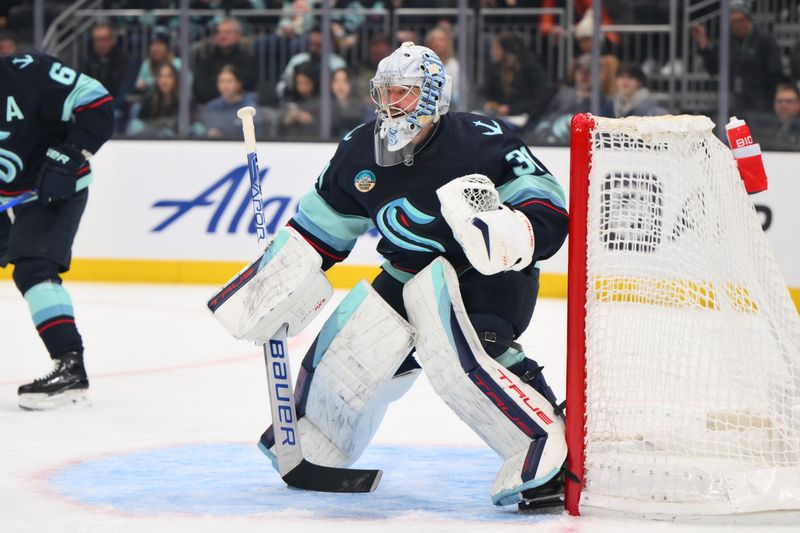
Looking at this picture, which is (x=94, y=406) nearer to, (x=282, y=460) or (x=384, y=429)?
(x=384, y=429)

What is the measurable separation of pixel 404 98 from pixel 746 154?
717 mm

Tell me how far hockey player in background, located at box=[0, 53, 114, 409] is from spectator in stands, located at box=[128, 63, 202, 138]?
3510 mm

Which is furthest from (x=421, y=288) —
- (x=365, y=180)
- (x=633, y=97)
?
(x=633, y=97)

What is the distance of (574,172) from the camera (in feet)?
8.07

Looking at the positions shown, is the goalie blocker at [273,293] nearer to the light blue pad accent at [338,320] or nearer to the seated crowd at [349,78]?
the light blue pad accent at [338,320]

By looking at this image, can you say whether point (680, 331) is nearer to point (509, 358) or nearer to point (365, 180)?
point (509, 358)

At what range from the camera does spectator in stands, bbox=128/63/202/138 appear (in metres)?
7.34

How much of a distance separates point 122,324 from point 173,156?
5.62 feet

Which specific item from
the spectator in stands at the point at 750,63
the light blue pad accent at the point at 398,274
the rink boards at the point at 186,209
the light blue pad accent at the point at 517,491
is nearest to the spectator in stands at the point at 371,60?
the rink boards at the point at 186,209

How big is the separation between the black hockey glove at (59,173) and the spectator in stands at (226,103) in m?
3.53

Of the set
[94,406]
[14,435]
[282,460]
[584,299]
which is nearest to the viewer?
[584,299]

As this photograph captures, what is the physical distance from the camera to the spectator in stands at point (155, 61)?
743 centimetres

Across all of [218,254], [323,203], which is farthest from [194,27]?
[323,203]

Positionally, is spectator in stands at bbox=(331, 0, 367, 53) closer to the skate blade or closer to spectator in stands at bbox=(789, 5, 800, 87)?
spectator in stands at bbox=(789, 5, 800, 87)
